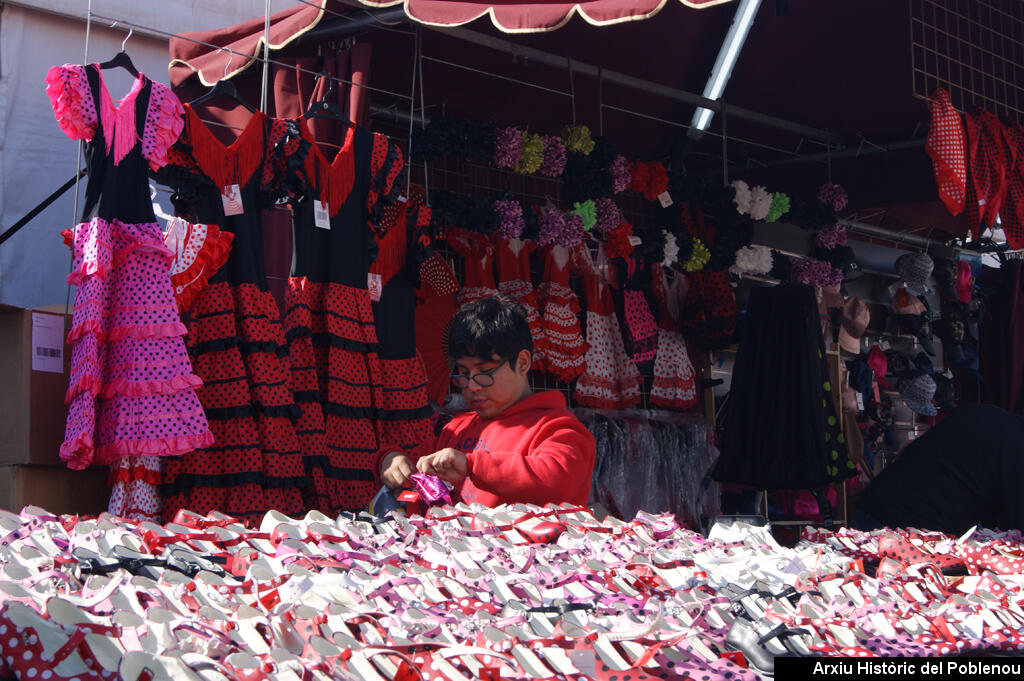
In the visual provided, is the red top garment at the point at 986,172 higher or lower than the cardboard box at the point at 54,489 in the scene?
higher

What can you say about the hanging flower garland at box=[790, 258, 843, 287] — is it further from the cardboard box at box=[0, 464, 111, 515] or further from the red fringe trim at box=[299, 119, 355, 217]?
the cardboard box at box=[0, 464, 111, 515]

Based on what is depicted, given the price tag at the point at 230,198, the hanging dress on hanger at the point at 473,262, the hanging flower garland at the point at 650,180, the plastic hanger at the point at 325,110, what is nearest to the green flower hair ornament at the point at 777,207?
the hanging flower garland at the point at 650,180

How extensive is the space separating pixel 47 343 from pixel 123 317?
43cm

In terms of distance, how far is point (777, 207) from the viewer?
6.45 m

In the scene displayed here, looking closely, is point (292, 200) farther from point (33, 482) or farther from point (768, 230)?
point (768, 230)

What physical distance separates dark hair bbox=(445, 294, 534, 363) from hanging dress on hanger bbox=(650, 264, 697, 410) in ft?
11.1

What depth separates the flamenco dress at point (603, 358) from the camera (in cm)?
579

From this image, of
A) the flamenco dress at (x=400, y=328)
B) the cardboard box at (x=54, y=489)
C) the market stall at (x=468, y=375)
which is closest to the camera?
the market stall at (x=468, y=375)

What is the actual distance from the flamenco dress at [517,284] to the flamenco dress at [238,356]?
162cm

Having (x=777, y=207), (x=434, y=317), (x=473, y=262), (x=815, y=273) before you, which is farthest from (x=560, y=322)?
(x=815, y=273)

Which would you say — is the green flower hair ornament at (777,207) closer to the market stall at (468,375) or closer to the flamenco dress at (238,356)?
the market stall at (468,375)

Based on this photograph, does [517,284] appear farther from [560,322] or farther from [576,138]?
[576,138]

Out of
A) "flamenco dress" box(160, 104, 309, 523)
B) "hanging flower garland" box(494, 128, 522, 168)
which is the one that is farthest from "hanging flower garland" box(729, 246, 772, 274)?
"flamenco dress" box(160, 104, 309, 523)

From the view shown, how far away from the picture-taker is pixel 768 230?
6781mm
